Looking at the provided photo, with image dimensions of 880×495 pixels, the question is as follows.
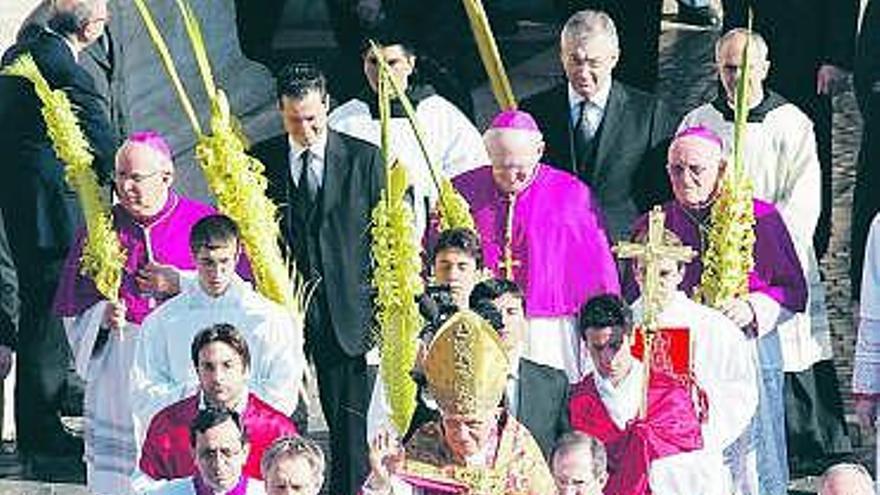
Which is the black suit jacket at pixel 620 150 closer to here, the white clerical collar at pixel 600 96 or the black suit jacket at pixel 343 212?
the white clerical collar at pixel 600 96

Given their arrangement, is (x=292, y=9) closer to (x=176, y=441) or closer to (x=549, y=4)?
(x=549, y=4)

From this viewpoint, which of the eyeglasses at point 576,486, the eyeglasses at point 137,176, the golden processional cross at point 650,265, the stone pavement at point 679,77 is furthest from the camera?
the stone pavement at point 679,77

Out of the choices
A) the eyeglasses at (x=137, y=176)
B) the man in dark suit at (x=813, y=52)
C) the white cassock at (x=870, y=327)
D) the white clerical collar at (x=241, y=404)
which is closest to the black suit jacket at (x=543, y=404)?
the white clerical collar at (x=241, y=404)

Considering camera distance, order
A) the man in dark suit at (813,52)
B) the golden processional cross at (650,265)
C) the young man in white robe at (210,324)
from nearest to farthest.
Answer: the golden processional cross at (650,265)
the young man in white robe at (210,324)
the man in dark suit at (813,52)

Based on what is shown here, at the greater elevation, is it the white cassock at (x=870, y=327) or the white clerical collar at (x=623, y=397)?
the white cassock at (x=870, y=327)

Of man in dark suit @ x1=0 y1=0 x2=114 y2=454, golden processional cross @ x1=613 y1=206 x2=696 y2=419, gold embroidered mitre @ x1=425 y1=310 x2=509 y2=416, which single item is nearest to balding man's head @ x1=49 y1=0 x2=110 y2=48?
man in dark suit @ x1=0 y1=0 x2=114 y2=454

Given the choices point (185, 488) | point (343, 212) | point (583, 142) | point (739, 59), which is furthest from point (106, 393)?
point (739, 59)

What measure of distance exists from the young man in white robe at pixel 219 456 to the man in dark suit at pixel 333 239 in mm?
2162

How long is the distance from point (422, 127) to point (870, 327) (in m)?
2.33

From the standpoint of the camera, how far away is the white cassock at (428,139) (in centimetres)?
2419

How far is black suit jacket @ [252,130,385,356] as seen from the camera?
24.0 m

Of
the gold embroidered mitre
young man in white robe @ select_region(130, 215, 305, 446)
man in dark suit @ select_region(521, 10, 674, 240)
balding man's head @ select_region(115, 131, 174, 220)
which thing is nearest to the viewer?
the gold embroidered mitre

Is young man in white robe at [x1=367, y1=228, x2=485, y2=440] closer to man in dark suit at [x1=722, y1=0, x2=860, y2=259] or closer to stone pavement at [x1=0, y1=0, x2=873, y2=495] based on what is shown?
man in dark suit at [x1=722, y1=0, x2=860, y2=259]

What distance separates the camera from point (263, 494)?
21.6m
